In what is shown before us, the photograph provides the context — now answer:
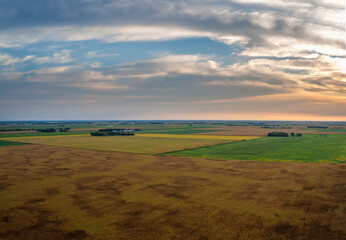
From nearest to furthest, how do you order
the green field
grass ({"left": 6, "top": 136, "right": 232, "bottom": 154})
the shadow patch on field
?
the shadow patch on field, the green field, grass ({"left": 6, "top": 136, "right": 232, "bottom": 154})

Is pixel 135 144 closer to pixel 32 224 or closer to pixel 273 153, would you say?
pixel 273 153

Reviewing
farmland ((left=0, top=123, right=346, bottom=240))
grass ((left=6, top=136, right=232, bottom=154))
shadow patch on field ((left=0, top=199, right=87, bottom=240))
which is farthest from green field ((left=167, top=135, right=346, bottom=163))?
shadow patch on field ((left=0, top=199, right=87, bottom=240))

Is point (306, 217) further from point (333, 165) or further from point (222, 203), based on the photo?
point (333, 165)

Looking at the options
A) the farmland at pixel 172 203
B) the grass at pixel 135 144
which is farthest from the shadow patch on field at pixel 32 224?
the grass at pixel 135 144

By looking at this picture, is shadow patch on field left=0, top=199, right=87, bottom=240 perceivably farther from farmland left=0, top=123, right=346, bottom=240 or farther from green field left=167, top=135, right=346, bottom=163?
green field left=167, top=135, right=346, bottom=163

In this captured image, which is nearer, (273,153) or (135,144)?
(273,153)

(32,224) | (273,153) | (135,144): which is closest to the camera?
(32,224)

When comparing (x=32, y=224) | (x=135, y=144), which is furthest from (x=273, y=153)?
(x=32, y=224)

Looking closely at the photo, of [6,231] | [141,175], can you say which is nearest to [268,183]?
[141,175]
